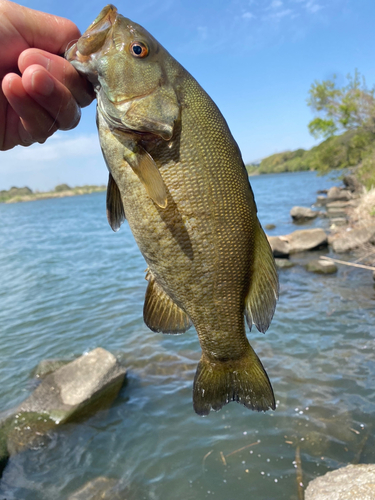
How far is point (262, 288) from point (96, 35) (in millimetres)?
1924

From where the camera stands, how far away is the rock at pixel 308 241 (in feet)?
59.8

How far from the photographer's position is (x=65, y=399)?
22.4 feet

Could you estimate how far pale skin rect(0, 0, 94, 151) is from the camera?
2.13m

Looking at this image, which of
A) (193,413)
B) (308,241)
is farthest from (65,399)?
(308,241)

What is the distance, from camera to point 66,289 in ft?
54.0

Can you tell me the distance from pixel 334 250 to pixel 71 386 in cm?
1446

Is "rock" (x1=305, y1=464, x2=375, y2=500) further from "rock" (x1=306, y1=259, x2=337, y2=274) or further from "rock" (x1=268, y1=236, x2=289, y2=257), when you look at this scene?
"rock" (x1=268, y1=236, x2=289, y2=257)

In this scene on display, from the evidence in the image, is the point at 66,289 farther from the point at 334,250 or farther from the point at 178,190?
the point at 178,190

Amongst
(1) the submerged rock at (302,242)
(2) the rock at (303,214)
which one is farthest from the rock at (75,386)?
(2) the rock at (303,214)

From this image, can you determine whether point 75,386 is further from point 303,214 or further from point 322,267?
point 303,214

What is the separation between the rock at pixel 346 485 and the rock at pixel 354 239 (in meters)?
12.7

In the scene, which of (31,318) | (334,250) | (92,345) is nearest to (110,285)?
(31,318)

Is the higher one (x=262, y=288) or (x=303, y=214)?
(x=262, y=288)

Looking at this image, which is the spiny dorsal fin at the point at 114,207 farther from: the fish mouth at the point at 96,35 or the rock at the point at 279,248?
the rock at the point at 279,248
